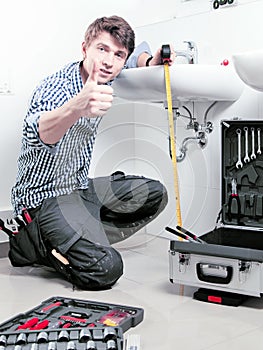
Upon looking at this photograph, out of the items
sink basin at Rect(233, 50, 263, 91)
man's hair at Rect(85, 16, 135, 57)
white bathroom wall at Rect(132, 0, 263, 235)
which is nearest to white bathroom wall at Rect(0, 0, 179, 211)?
white bathroom wall at Rect(132, 0, 263, 235)

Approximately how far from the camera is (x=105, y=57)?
89.1 inches

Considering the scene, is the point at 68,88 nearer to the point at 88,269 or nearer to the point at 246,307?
the point at 88,269

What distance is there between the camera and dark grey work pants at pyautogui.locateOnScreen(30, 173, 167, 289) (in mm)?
2109

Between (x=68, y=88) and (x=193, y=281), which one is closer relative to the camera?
(x=193, y=281)

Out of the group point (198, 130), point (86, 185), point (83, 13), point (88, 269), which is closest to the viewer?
point (88, 269)

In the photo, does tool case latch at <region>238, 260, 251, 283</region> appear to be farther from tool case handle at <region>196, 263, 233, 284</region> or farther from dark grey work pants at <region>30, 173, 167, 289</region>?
dark grey work pants at <region>30, 173, 167, 289</region>

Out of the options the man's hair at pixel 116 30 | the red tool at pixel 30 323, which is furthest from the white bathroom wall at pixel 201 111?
the red tool at pixel 30 323

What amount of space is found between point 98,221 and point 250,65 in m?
0.95

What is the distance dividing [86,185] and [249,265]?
88 cm

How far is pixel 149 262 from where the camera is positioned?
246 centimetres

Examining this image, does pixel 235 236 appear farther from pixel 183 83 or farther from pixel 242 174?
pixel 183 83

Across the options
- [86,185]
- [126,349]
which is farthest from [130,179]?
[126,349]

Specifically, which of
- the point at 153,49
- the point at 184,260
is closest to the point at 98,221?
the point at 184,260

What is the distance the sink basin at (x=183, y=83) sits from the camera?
86.3 inches
